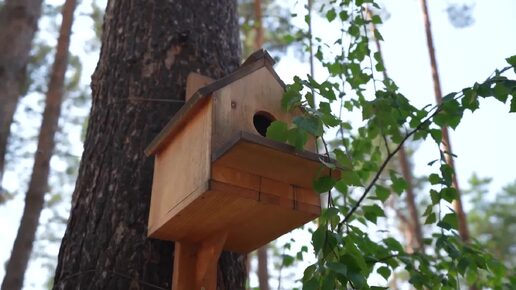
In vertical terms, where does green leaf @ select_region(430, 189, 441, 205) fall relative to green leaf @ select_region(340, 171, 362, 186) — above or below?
above

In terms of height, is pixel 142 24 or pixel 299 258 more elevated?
pixel 142 24

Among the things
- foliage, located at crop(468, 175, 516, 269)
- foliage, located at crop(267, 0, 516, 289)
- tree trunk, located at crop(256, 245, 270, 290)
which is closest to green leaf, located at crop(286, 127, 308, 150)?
foliage, located at crop(267, 0, 516, 289)

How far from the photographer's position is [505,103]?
1.47 metres

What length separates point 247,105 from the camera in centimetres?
153

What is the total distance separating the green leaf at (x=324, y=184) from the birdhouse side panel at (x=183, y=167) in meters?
0.28

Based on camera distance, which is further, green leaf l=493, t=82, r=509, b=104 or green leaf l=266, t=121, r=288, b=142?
green leaf l=493, t=82, r=509, b=104

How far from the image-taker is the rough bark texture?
63.5 inches

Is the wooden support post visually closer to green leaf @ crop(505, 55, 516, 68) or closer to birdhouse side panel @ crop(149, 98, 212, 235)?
birdhouse side panel @ crop(149, 98, 212, 235)

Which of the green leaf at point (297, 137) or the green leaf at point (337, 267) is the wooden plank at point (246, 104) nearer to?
the green leaf at point (297, 137)

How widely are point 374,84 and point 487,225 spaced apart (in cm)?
1296

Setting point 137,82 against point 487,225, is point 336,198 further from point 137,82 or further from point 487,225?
point 487,225

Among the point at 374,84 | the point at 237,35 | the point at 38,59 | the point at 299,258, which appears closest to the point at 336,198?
the point at 299,258

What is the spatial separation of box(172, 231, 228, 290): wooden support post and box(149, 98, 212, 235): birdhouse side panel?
0.13 metres

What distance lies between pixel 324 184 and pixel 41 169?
572 centimetres
